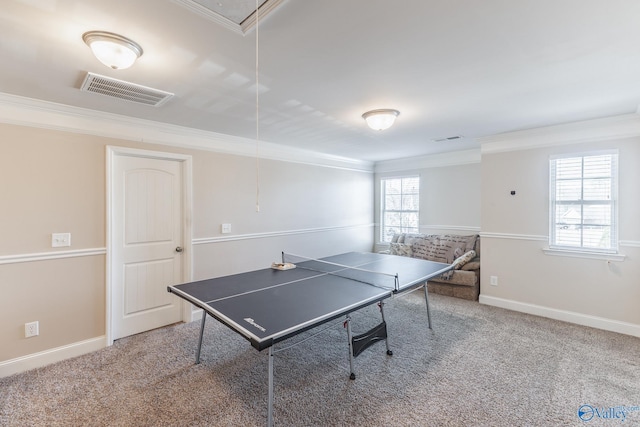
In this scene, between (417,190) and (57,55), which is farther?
(417,190)

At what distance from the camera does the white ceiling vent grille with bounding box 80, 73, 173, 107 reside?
213 centimetres

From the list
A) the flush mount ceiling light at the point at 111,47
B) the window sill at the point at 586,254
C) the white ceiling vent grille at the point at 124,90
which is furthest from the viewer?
the window sill at the point at 586,254

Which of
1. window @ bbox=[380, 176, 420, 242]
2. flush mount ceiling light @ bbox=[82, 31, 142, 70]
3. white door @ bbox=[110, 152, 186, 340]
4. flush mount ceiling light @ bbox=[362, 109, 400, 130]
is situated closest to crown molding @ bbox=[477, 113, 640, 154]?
window @ bbox=[380, 176, 420, 242]

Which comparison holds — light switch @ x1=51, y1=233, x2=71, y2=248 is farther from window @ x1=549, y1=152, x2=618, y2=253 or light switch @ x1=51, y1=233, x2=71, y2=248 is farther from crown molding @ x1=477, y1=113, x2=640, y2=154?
window @ x1=549, y1=152, x2=618, y2=253

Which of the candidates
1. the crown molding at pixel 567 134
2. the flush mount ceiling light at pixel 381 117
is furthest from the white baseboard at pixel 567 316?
the flush mount ceiling light at pixel 381 117

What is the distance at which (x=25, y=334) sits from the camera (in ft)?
8.21

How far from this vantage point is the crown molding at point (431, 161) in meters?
5.00

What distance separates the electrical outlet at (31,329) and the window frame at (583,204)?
5.64m

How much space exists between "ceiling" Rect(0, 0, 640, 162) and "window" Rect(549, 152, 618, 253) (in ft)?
1.87

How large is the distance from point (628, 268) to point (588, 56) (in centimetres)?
266

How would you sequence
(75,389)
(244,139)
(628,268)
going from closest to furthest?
(75,389) < (628,268) < (244,139)

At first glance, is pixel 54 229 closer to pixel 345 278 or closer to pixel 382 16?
pixel 345 278

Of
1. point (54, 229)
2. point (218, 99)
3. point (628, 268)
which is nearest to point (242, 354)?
point (54, 229)

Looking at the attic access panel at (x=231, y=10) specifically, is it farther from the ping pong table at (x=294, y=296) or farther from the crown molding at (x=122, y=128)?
the ping pong table at (x=294, y=296)
